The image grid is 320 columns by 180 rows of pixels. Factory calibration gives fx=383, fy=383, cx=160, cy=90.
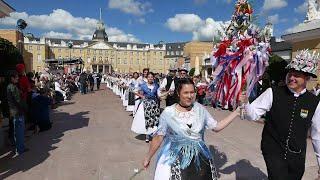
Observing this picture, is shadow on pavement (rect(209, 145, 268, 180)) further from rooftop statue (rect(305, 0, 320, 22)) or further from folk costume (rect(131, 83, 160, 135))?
rooftop statue (rect(305, 0, 320, 22))

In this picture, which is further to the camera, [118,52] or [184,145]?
[118,52]

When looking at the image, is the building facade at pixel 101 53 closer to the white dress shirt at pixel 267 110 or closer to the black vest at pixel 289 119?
the white dress shirt at pixel 267 110

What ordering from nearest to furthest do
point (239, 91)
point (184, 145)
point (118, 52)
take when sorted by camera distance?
point (184, 145)
point (239, 91)
point (118, 52)

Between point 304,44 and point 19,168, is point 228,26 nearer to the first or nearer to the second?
point 19,168

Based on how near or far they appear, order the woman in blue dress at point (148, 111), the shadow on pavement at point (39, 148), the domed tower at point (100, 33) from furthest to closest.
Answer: the domed tower at point (100, 33), the woman in blue dress at point (148, 111), the shadow on pavement at point (39, 148)

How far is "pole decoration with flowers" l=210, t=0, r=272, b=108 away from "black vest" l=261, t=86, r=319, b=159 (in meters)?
0.93

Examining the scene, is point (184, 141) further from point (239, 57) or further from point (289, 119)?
point (239, 57)

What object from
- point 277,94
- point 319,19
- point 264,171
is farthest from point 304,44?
point 277,94

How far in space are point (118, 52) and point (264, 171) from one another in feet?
453

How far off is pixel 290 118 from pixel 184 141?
109 cm

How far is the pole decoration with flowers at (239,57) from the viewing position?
5.13 metres

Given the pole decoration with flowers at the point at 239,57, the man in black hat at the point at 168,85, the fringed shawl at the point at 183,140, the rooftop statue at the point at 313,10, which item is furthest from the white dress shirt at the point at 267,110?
the rooftop statue at the point at 313,10

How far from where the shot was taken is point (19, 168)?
6996 mm

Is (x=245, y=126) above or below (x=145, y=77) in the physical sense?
below
